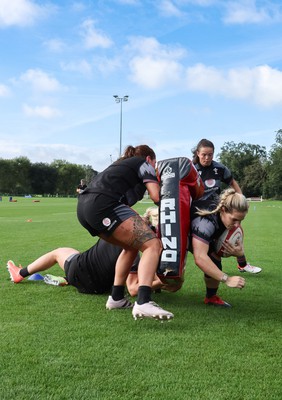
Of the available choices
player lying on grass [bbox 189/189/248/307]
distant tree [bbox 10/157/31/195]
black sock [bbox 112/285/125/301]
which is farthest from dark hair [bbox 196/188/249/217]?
distant tree [bbox 10/157/31/195]

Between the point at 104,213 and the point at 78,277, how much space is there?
1.35 meters

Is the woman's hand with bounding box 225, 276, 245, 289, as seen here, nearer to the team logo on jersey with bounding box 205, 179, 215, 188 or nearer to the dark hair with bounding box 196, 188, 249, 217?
the dark hair with bounding box 196, 188, 249, 217

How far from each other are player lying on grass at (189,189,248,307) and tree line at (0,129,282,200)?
98.5m

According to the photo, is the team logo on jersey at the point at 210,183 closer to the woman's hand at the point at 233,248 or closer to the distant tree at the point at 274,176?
the woman's hand at the point at 233,248

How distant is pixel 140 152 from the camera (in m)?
4.84

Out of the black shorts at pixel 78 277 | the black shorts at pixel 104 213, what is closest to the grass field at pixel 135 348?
the black shorts at pixel 78 277

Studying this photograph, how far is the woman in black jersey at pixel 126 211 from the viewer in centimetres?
430

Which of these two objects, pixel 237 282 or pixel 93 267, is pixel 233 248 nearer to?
pixel 237 282

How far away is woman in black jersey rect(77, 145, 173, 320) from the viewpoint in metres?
4.30

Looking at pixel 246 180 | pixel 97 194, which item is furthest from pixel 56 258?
pixel 246 180

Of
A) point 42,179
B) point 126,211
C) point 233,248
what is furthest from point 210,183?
point 42,179

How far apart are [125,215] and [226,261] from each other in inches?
199

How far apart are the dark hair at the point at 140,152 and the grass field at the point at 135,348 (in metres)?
1.67

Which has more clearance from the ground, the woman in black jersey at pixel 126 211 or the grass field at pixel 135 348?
the woman in black jersey at pixel 126 211
